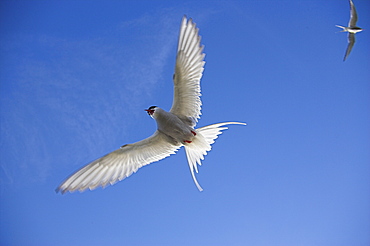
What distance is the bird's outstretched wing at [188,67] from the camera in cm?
562

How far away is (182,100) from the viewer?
5.82m

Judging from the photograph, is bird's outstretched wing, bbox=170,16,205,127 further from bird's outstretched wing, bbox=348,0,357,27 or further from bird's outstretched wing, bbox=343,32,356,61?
bird's outstretched wing, bbox=348,0,357,27

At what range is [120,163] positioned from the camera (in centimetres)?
562

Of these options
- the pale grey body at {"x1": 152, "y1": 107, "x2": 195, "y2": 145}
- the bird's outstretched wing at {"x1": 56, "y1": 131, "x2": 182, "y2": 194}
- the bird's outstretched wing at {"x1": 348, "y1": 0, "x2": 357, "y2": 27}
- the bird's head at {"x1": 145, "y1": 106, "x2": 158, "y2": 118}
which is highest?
the bird's outstretched wing at {"x1": 348, "y1": 0, "x2": 357, "y2": 27}

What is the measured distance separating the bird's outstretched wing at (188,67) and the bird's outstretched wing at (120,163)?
791 millimetres

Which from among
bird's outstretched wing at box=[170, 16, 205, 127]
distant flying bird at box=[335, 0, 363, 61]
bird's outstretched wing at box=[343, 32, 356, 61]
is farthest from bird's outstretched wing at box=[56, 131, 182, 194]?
distant flying bird at box=[335, 0, 363, 61]

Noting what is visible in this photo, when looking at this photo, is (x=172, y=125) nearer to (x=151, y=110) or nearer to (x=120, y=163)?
(x=151, y=110)

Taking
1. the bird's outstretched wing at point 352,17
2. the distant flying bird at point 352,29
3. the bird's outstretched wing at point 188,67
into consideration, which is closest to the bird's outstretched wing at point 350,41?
the distant flying bird at point 352,29

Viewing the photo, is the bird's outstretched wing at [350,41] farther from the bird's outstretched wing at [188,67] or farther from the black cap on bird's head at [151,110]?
the black cap on bird's head at [151,110]

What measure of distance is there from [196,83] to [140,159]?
169cm

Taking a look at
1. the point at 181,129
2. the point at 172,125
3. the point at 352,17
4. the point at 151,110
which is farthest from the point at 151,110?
the point at 352,17

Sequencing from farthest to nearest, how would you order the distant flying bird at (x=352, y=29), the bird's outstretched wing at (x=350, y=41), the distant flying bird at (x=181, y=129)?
1. the bird's outstretched wing at (x=350, y=41)
2. the distant flying bird at (x=352, y=29)
3. the distant flying bird at (x=181, y=129)

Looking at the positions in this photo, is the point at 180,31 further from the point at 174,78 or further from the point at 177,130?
the point at 177,130

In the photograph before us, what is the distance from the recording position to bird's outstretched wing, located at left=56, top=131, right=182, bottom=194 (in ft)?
16.1
